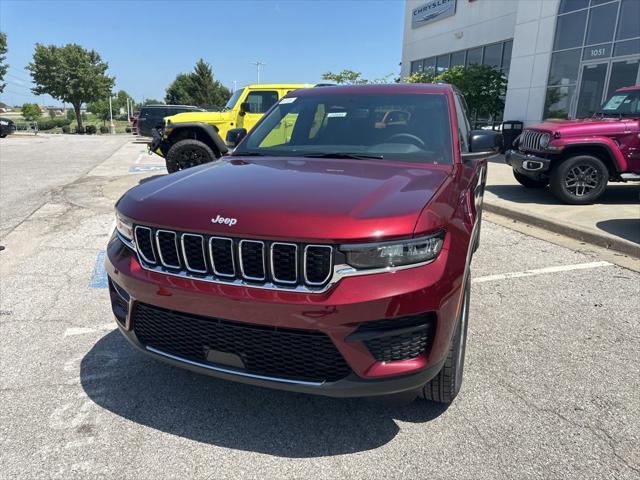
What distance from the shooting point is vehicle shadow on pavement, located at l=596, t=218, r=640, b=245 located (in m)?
5.80

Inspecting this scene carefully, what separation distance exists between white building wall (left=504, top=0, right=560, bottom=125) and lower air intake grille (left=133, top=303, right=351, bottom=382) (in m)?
16.9

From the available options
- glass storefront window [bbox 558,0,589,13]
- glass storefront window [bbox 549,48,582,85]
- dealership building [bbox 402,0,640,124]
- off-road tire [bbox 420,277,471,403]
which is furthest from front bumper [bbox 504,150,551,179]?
glass storefront window [bbox 558,0,589,13]

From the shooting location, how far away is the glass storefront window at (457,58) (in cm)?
2342

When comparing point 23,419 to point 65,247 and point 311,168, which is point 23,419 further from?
point 65,247

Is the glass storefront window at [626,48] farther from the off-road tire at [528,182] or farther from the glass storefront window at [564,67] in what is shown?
the off-road tire at [528,182]

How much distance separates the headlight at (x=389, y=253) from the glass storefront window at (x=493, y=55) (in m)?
21.5

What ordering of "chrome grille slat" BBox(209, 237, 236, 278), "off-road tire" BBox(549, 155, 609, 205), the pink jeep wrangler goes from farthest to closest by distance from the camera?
1. "off-road tire" BBox(549, 155, 609, 205)
2. the pink jeep wrangler
3. "chrome grille slat" BBox(209, 237, 236, 278)

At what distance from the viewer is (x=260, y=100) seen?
10.2 metres

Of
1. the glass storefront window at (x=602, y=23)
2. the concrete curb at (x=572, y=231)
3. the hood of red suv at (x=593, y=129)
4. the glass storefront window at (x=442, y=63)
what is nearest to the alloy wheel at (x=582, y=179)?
the hood of red suv at (x=593, y=129)

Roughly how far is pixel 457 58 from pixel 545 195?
17248mm

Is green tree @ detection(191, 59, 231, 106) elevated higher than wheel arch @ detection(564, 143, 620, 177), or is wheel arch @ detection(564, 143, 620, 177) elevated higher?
green tree @ detection(191, 59, 231, 106)

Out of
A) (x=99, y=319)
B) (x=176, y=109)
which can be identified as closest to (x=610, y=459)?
(x=99, y=319)

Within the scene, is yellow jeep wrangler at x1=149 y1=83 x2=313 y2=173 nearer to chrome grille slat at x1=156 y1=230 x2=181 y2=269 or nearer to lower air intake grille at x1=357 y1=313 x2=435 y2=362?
chrome grille slat at x1=156 y1=230 x2=181 y2=269

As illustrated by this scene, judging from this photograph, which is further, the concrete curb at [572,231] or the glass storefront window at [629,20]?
the glass storefront window at [629,20]
